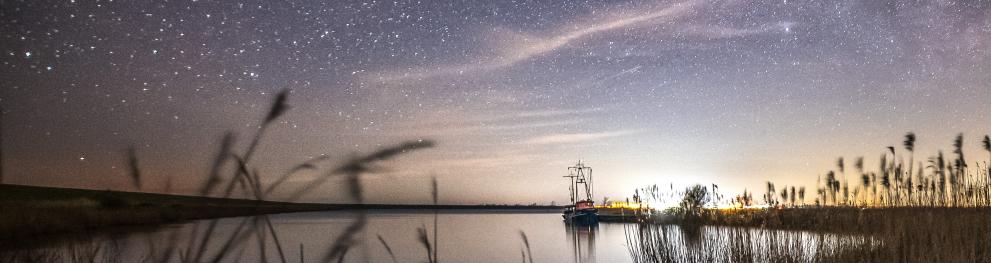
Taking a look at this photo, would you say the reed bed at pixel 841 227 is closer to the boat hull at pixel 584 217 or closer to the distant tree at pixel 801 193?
the distant tree at pixel 801 193

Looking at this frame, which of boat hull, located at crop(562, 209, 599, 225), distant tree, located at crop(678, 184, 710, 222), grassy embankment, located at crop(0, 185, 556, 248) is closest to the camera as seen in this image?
distant tree, located at crop(678, 184, 710, 222)

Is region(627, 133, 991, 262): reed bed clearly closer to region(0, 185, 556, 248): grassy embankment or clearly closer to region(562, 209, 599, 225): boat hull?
region(0, 185, 556, 248): grassy embankment

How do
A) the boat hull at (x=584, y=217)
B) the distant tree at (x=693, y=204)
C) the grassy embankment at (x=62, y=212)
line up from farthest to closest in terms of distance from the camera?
the boat hull at (x=584, y=217) → the grassy embankment at (x=62, y=212) → the distant tree at (x=693, y=204)

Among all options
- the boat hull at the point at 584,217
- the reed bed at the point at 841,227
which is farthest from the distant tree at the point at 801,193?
the boat hull at the point at 584,217

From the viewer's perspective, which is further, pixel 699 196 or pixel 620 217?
pixel 620 217

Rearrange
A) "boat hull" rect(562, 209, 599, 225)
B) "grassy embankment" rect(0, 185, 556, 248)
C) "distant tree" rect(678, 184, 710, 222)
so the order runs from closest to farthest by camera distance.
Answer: "distant tree" rect(678, 184, 710, 222), "grassy embankment" rect(0, 185, 556, 248), "boat hull" rect(562, 209, 599, 225)

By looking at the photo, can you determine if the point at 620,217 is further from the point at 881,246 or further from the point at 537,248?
the point at 881,246

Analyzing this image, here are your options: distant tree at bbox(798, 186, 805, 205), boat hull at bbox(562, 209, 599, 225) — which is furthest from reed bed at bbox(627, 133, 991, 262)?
boat hull at bbox(562, 209, 599, 225)

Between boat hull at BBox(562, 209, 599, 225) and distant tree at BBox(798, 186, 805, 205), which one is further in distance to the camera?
boat hull at BBox(562, 209, 599, 225)

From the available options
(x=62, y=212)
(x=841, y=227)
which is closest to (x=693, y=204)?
(x=841, y=227)

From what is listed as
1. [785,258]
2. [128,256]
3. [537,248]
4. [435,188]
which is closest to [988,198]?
[785,258]

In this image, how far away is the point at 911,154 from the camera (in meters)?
12.1

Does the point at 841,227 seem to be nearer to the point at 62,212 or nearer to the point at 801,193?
the point at 801,193

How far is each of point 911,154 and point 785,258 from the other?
4588 millimetres
